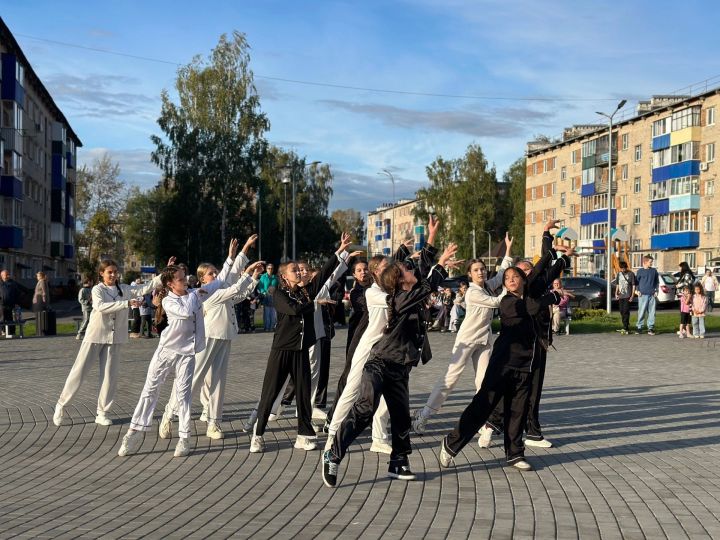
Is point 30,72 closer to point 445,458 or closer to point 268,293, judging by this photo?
point 268,293

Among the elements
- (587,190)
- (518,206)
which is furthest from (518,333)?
(518,206)

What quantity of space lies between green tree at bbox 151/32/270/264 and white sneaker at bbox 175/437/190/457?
4945 cm

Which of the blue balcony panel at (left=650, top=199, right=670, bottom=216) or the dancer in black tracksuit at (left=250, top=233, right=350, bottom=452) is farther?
the blue balcony panel at (left=650, top=199, right=670, bottom=216)

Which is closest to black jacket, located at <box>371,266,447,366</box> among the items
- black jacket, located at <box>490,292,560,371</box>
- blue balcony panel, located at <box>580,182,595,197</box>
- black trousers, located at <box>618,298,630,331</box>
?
black jacket, located at <box>490,292,560,371</box>

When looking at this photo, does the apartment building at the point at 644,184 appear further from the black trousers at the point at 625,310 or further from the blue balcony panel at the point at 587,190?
the black trousers at the point at 625,310

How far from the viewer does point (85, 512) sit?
6.48 metres

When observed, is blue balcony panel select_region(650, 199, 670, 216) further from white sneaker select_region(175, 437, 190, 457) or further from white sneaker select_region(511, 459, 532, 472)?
white sneaker select_region(175, 437, 190, 457)

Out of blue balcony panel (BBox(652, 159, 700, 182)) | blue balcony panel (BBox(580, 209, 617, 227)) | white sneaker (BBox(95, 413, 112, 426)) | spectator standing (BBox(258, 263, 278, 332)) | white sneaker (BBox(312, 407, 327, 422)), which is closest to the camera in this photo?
white sneaker (BBox(95, 413, 112, 426))

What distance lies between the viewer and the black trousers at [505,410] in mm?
7910

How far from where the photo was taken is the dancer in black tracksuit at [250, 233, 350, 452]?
8.73 m

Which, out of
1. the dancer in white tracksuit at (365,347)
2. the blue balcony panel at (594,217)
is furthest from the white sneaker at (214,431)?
the blue balcony panel at (594,217)

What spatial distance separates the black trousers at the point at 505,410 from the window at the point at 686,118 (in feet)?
214

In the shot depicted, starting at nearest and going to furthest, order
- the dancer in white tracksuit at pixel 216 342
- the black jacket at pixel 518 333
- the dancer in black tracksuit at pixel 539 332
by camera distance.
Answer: the black jacket at pixel 518 333 < the dancer in black tracksuit at pixel 539 332 < the dancer in white tracksuit at pixel 216 342

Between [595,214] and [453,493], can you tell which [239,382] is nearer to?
[453,493]
